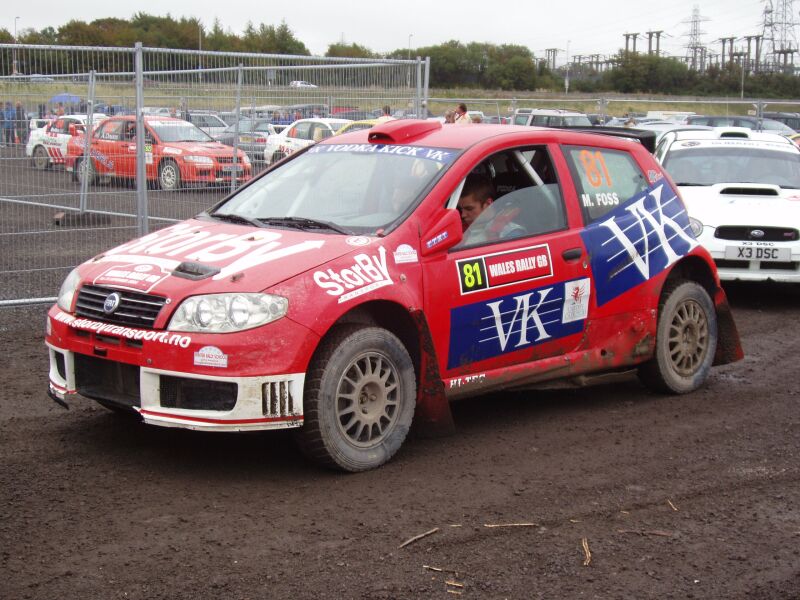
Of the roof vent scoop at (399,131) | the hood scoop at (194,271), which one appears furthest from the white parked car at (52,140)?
the hood scoop at (194,271)

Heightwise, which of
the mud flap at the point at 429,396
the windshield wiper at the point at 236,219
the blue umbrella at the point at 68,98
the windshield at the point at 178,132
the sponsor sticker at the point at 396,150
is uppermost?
the blue umbrella at the point at 68,98

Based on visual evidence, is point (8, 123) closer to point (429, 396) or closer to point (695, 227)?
point (429, 396)

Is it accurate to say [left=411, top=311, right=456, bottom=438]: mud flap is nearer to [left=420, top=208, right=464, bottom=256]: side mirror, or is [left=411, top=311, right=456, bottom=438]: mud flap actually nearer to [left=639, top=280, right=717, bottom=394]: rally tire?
[left=420, top=208, right=464, bottom=256]: side mirror

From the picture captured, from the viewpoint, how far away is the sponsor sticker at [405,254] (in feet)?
17.6

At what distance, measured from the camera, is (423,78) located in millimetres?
13016

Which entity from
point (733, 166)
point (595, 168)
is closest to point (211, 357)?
point (595, 168)

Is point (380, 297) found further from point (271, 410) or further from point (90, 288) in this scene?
point (90, 288)

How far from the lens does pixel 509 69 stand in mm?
86438

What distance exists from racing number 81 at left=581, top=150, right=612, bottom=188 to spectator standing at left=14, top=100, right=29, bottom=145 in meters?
5.56

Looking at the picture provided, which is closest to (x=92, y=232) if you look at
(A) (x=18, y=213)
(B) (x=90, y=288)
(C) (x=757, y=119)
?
(A) (x=18, y=213)

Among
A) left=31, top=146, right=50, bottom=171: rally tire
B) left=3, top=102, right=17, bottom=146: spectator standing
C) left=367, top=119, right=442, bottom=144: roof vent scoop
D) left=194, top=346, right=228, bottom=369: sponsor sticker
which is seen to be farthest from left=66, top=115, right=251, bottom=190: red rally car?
left=194, top=346, right=228, bottom=369: sponsor sticker

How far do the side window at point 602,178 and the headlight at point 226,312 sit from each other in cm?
237

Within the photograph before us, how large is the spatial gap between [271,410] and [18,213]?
21.4 ft

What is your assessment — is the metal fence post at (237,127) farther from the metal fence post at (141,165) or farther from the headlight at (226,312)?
the headlight at (226,312)
